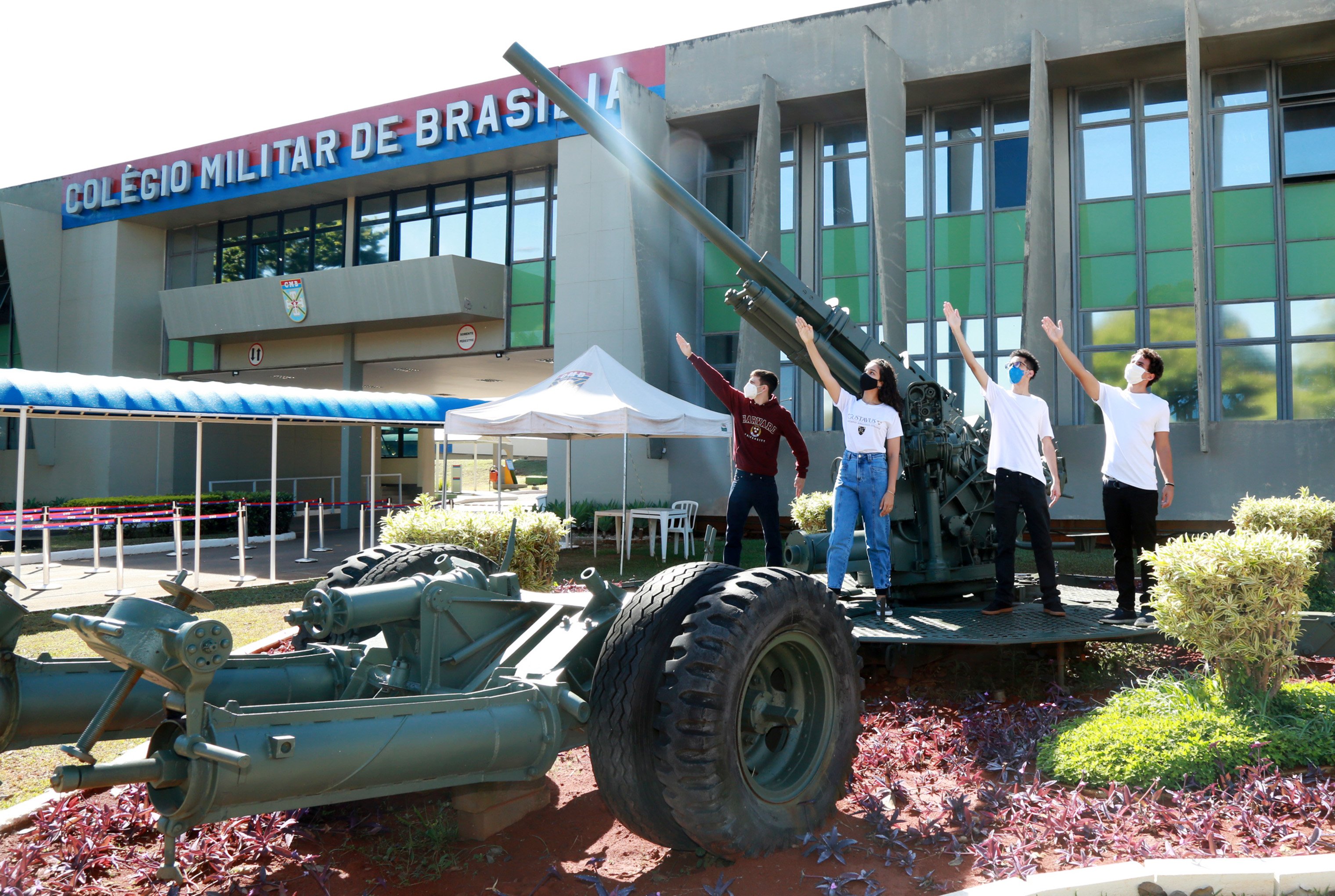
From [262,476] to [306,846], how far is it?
28323mm

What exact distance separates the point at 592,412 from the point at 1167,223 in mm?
11183

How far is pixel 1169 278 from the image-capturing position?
16.1 metres

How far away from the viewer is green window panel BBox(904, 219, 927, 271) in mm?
17516

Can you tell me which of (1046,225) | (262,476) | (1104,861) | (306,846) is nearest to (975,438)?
(1104,861)

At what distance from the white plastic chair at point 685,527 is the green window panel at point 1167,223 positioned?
904 centimetres

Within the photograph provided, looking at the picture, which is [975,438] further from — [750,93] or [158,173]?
[158,173]

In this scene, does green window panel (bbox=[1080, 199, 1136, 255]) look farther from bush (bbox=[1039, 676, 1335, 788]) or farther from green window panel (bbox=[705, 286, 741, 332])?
bush (bbox=[1039, 676, 1335, 788])

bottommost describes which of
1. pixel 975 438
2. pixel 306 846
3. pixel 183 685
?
pixel 306 846

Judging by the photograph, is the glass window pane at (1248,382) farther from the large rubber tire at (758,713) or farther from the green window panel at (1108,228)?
the large rubber tire at (758,713)

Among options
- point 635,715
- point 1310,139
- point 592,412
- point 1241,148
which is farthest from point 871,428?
point 1310,139

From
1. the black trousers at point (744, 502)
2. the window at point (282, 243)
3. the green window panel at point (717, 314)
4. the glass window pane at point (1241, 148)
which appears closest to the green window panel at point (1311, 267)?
the glass window pane at point (1241, 148)

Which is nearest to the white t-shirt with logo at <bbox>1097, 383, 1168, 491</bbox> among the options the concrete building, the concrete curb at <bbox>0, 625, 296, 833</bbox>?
the concrete curb at <bbox>0, 625, 296, 833</bbox>

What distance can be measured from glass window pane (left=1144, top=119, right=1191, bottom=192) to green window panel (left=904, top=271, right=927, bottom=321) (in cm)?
396

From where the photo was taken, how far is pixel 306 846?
3.63m
